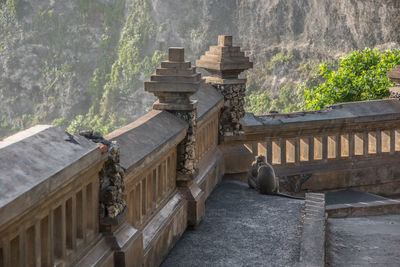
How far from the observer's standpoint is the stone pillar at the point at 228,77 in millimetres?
8805

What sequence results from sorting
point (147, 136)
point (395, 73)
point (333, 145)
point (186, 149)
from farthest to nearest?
point (395, 73)
point (333, 145)
point (186, 149)
point (147, 136)

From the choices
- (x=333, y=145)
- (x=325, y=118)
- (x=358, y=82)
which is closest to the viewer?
(x=325, y=118)

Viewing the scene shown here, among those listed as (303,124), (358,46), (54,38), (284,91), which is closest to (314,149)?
(303,124)

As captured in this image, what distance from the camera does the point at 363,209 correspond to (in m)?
8.39

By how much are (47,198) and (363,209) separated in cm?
585

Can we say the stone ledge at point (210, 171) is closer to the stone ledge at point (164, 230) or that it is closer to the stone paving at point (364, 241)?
the stone ledge at point (164, 230)

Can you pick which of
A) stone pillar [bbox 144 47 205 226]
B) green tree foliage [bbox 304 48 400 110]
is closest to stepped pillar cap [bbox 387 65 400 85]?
stone pillar [bbox 144 47 205 226]

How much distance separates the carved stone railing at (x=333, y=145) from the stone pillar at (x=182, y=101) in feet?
9.31

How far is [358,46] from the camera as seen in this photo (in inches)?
1689

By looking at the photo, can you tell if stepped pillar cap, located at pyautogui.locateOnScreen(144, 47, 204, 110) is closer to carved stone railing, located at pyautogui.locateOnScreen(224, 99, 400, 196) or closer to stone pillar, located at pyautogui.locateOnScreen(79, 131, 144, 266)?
stone pillar, located at pyautogui.locateOnScreen(79, 131, 144, 266)

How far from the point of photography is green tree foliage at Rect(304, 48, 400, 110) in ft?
55.8

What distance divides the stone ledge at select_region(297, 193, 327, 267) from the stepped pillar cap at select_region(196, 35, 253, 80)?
87.6 inches

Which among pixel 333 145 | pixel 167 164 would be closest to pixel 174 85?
pixel 167 164

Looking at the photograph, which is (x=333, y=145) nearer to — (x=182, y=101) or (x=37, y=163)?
(x=182, y=101)
